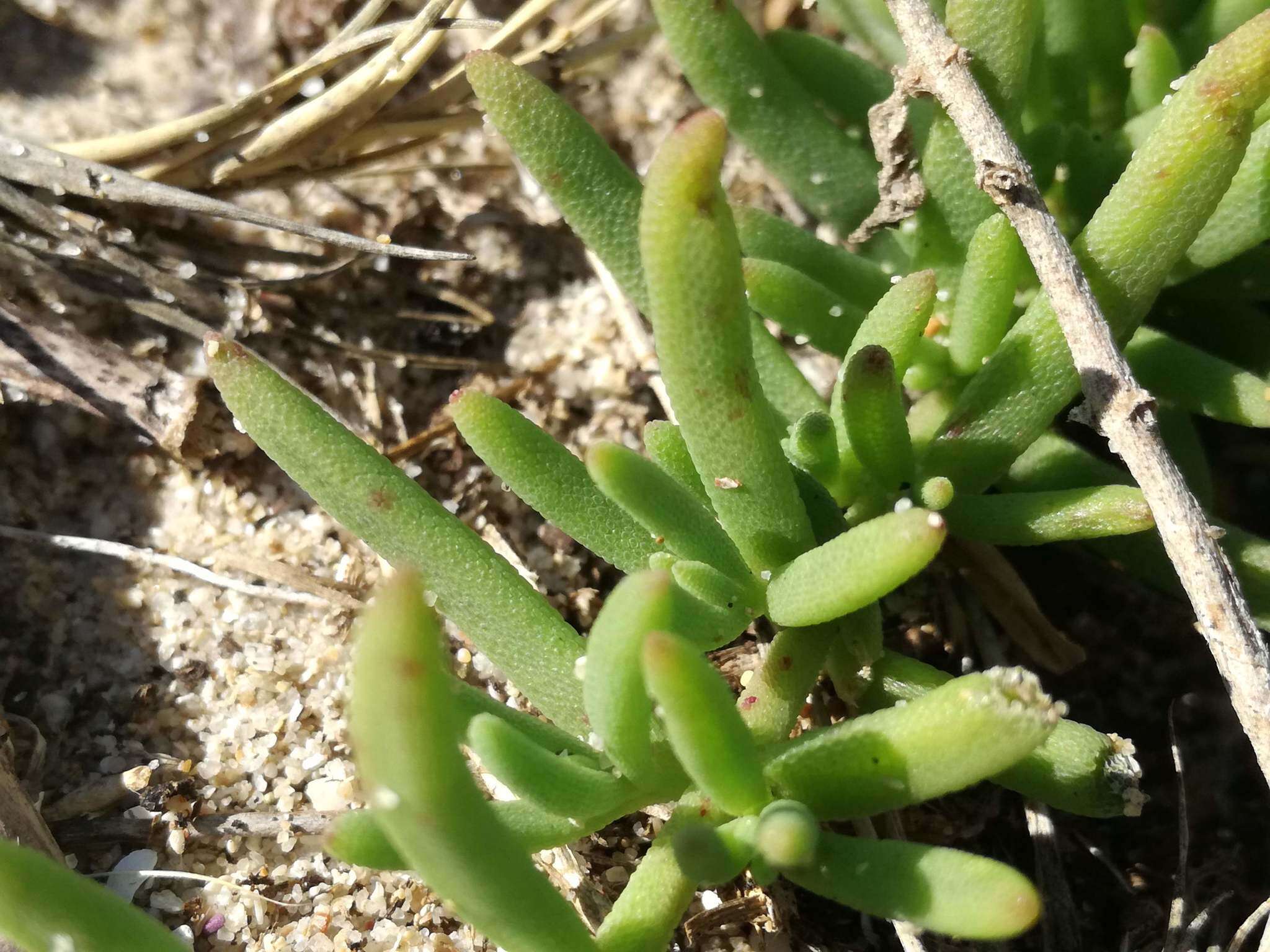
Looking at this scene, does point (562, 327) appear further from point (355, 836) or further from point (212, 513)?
point (355, 836)

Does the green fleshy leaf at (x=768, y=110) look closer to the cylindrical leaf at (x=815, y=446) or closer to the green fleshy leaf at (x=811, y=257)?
the green fleshy leaf at (x=811, y=257)

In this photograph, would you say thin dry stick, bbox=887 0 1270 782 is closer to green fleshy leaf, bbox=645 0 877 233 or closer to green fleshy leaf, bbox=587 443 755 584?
green fleshy leaf, bbox=645 0 877 233

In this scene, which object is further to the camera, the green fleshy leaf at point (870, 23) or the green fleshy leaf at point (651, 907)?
the green fleshy leaf at point (870, 23)

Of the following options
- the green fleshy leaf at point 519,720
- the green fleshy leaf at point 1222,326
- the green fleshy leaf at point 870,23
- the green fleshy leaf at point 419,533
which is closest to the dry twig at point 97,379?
the green fleshy leaf at point 419,533

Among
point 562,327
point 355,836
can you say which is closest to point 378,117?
point 562,327

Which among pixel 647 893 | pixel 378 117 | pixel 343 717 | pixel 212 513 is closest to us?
pixel 647 893

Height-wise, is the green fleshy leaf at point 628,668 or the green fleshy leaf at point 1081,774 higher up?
the green fleshy leaf at point 628,668

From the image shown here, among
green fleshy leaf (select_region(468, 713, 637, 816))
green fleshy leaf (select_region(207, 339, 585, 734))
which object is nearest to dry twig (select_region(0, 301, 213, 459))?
green fleshy leaf (select_region(207, 339, 585, 734))

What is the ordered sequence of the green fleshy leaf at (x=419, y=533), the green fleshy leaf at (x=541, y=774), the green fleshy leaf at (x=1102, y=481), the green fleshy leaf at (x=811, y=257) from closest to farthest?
the green fleshy leaf at (x=541, y=774) < the green fleshy leaf at (x=419, y=533) < the green fleshy leaf at (x=1102, y=481) < the green fleshy leaf at (x=811, y=257)
